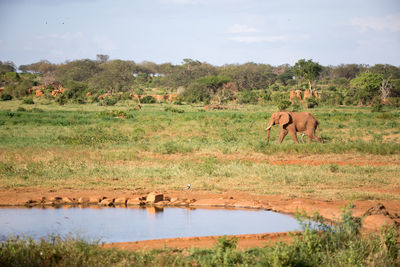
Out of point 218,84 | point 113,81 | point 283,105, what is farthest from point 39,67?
point 283,105

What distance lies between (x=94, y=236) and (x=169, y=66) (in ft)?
252

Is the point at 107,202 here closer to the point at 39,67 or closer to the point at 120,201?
the point at 120,201

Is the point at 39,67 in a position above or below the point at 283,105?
above

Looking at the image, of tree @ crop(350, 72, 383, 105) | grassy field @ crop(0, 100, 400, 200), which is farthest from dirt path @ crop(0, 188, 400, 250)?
tree @ crop(350, 72, 383, 105)

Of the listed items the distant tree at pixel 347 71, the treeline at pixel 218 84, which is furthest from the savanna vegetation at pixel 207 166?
the distant tree at pixel 347 71

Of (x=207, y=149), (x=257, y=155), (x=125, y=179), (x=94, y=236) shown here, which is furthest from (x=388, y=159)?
(x=94, y=236)

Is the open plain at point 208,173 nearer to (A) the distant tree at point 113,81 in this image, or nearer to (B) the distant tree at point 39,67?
(A) the distant tree at point 113,81

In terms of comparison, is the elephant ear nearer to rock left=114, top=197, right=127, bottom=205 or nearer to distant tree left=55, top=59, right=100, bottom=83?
rock left=114, top=197, right=127, bottom=205

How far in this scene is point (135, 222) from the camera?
8297mm

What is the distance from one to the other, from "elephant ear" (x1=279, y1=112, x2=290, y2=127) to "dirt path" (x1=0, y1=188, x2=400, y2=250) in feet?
27.8

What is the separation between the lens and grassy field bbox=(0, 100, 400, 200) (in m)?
11.2

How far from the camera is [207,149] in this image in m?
16.7

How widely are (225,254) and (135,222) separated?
2.96 meters

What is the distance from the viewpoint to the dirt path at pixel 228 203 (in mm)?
7090
